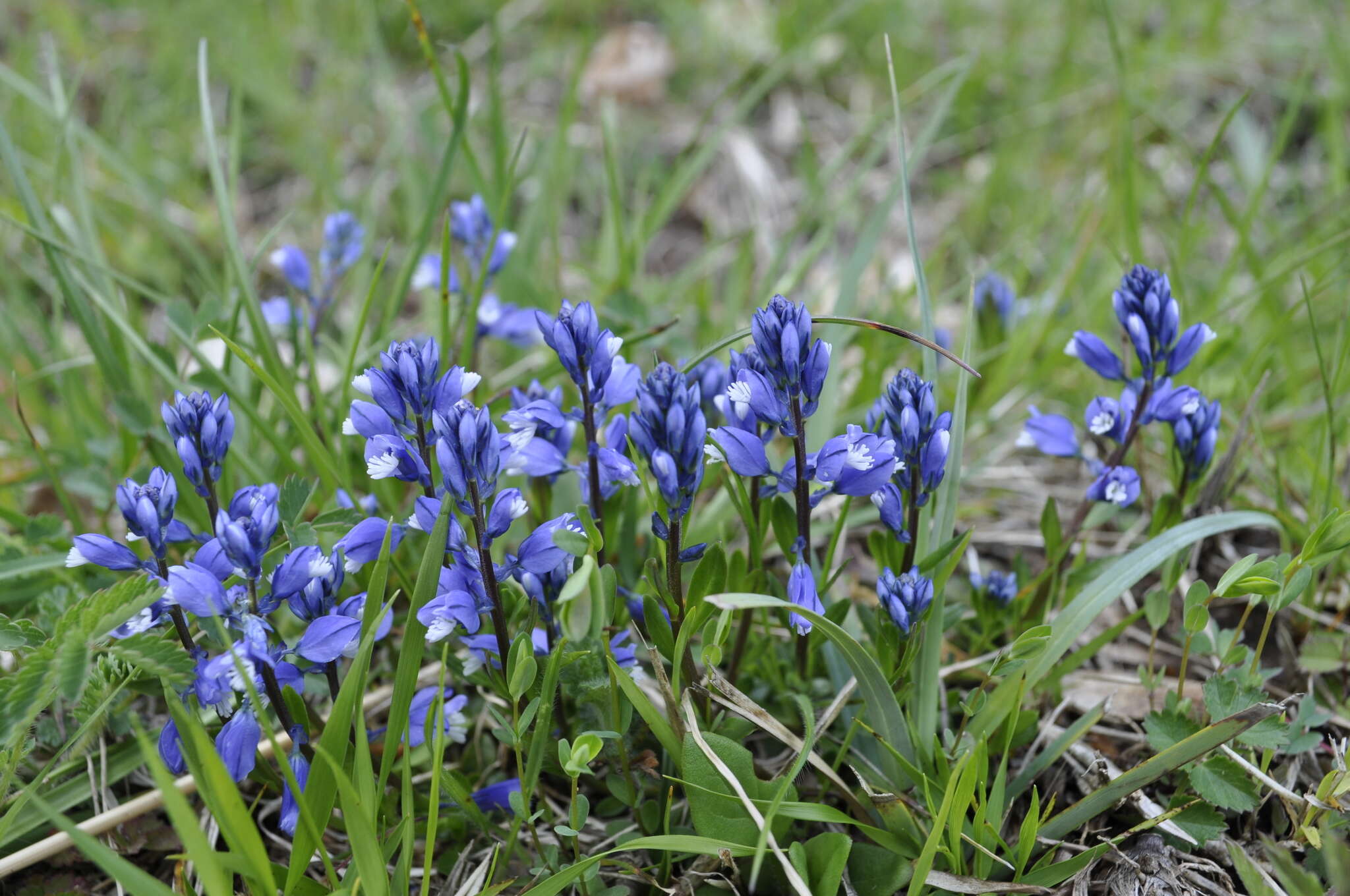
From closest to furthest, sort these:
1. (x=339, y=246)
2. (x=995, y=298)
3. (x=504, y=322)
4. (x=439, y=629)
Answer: (x=439, y=629) < (x=504, y=322) < (x=339, y=246) < (x=995, y=298)

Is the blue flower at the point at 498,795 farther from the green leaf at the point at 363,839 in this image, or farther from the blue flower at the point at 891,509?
the blue flower at the point at 891,509

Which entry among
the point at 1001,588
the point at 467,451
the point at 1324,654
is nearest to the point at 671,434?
the point at 467,451

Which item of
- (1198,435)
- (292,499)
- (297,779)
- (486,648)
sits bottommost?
(297,779)

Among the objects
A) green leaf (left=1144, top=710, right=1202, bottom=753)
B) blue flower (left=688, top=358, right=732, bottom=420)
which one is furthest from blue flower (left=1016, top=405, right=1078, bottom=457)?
blue flower (left=688, top=358, right=732, bottom=420)

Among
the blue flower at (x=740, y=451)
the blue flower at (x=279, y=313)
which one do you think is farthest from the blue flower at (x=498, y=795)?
the blue flower at (x=279, y=313)

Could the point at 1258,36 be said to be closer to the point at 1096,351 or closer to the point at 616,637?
the point at 1096,351

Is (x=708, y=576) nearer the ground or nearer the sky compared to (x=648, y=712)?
nearer the sky

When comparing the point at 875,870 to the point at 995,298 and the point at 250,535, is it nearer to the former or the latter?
the point at 250,535

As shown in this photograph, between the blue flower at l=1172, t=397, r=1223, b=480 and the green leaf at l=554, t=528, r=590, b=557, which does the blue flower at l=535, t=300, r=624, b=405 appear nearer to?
the green leaf at l=554, t=528, r=590, b=557

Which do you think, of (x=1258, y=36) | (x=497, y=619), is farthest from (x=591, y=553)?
(x=1258, y=36)
